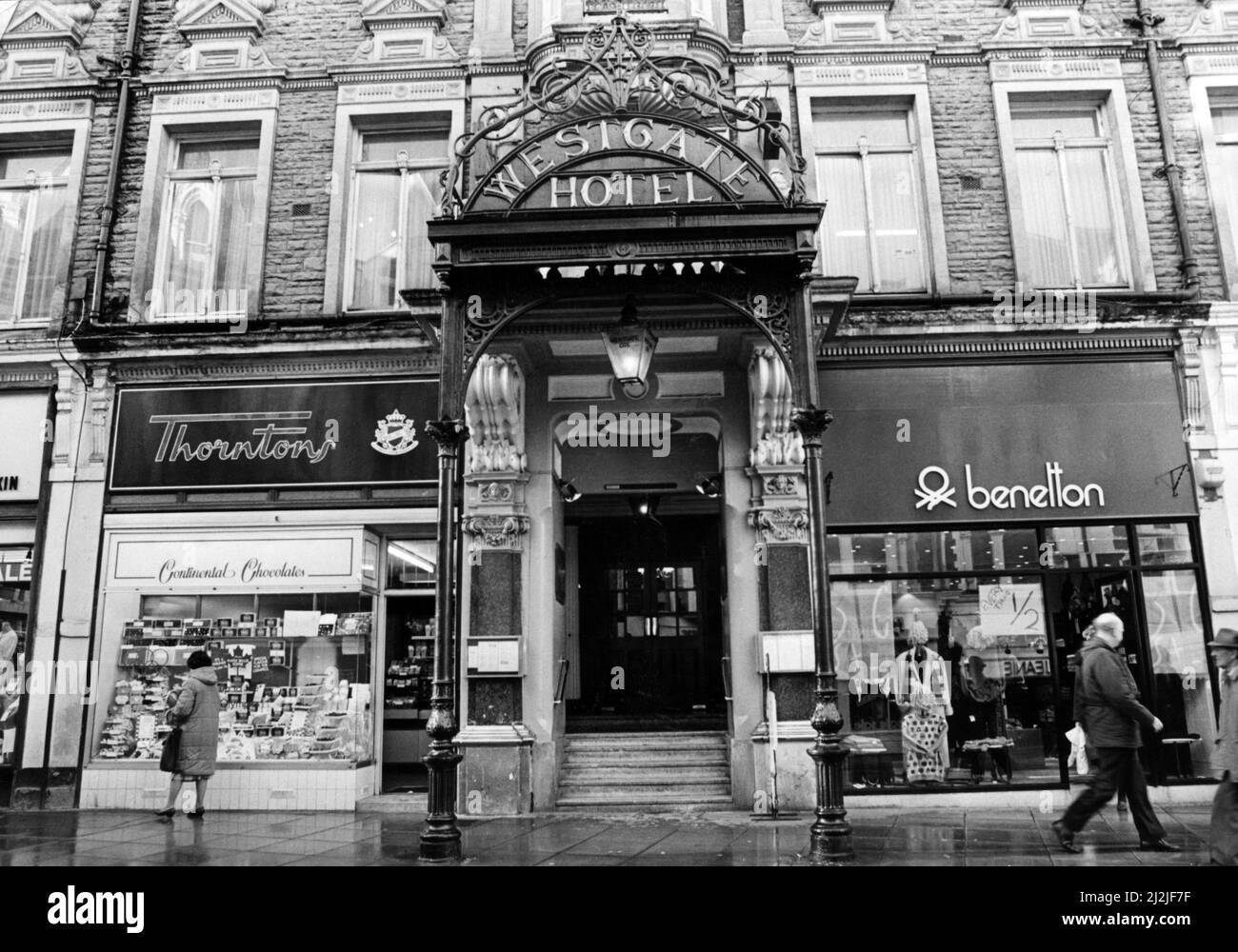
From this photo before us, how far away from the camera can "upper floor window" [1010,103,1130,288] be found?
11.9 meters

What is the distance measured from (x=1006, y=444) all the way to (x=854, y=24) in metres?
5.83

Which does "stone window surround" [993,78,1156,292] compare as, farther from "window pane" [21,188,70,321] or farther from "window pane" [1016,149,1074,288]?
"window pane" [21,188,70,321]

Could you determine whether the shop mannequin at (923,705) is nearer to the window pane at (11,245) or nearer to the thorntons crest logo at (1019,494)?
the thorntons crest logo at (1019,494)

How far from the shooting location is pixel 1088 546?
1093 centimetres

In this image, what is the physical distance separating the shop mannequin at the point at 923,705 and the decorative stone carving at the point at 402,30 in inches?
377

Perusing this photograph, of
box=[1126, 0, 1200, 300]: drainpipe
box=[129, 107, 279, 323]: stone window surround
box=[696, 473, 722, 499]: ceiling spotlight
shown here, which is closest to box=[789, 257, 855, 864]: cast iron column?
box=[696, 473, 722, 499]: ceiling spotlight

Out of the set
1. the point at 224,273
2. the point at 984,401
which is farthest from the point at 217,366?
the point at 984,401

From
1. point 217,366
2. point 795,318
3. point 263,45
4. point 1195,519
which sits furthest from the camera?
point 263,45

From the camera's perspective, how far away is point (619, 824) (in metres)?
9.38

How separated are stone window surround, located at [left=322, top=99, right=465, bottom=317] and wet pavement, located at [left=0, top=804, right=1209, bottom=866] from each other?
6.27m

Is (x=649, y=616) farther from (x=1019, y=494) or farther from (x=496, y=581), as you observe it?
(x=1019, y=494)

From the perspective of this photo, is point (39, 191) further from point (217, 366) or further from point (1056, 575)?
point (1056, 575)

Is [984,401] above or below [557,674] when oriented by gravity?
above

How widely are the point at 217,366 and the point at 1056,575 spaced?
10397 millimetres
